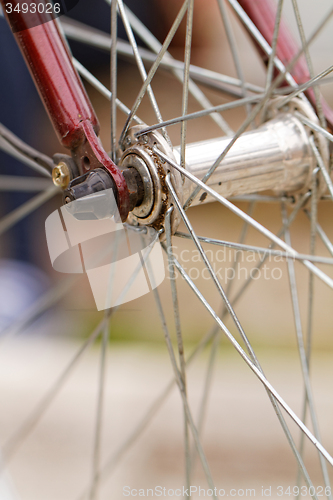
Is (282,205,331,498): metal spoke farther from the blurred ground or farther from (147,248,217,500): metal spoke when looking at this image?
the blurred ground

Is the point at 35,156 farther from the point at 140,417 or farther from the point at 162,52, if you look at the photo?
the point at 140,417

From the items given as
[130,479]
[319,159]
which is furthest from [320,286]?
[319,159]

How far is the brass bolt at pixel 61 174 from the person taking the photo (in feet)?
0.75

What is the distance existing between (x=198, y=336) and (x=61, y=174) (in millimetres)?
502

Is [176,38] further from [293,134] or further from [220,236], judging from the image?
[293,134]

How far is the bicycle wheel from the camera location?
0.25 m

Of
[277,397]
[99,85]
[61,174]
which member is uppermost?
[99,85]

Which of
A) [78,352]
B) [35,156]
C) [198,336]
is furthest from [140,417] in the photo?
[35,156]

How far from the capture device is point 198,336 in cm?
69

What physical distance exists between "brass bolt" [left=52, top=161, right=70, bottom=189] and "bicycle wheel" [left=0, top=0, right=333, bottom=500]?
0.09 feet

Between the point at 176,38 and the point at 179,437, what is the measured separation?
607 millimetres

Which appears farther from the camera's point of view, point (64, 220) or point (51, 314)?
point (51, 314)

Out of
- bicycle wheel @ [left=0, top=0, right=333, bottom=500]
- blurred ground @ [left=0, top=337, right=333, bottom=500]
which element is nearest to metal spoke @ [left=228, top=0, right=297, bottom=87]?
bicycle wheel @ [left=0, top=0, right=333, bottom=500]

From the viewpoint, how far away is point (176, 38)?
0.76 meters
